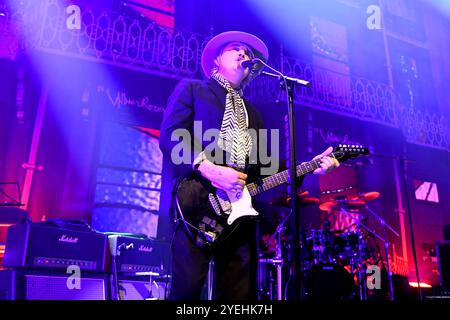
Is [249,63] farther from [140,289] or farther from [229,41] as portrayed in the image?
[140,289]

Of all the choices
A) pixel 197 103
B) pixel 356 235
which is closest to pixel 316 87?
pixel 356 235

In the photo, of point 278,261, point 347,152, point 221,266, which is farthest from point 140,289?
point 347,152

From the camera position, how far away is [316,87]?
893 cm

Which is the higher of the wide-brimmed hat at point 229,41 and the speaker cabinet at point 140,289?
the wide-brimmed hat at point 229,41

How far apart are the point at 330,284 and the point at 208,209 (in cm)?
393

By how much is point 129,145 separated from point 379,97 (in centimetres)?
590

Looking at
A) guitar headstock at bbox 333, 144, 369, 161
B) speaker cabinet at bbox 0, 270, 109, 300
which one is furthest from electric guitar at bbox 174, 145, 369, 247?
speaker cabinet at bbox 0, 270, 109, 300

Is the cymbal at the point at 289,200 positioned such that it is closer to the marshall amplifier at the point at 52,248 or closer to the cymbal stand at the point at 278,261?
the cymbal stand at the point at 278,261

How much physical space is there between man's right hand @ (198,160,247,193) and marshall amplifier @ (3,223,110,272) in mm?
2183

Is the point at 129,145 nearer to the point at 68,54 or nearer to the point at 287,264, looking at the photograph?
the point at 68,54

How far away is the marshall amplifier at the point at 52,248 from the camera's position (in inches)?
145

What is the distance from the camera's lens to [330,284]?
5758 mm

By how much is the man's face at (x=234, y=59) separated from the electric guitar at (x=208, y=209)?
0.92 metres

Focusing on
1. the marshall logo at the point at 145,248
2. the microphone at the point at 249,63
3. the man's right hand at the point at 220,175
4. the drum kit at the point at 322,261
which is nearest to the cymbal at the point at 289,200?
the drum kit at the point at 322,261
